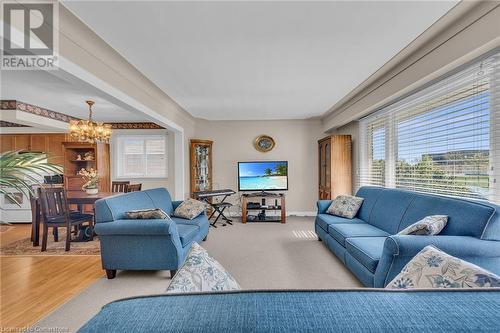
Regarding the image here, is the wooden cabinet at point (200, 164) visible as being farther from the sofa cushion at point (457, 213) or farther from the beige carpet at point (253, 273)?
the sofa cushion at point (457, 213)

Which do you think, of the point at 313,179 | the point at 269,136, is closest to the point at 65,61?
the point at 269,136

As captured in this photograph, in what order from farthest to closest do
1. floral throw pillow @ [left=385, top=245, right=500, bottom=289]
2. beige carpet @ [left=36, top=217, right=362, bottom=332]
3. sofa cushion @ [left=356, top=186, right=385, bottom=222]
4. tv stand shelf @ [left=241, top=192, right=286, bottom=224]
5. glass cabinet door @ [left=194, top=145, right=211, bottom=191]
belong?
glass cabinet door @ [left=194, top=145, right=211, bottom=191], tv stand shelf @ [left=241, top=192, right=286, bottom=224], sofa cushion @ [left=356, top=186, right=385, bottom=222], beige carpet @ [left=36, top=217, right=362, bottom=332], floral throw pillow @ [left=385, top=245, right=500, bottom=289]

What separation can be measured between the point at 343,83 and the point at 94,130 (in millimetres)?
4344

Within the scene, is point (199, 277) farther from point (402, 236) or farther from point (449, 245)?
point (449, 245)

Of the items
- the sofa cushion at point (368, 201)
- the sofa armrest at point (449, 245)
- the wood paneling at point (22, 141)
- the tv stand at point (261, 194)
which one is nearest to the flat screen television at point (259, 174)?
the tv stand at point (261, 194)

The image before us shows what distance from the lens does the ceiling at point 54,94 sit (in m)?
3.01

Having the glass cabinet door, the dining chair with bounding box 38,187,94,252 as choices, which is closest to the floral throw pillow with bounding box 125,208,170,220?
the dining chair with bounding box 38,187,94,252

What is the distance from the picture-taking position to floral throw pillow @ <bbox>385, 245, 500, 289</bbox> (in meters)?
0.95

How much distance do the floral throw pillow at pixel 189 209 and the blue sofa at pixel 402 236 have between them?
192 cm

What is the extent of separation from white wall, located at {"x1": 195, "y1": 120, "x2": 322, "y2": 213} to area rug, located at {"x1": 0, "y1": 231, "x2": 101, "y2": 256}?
2.93 meters

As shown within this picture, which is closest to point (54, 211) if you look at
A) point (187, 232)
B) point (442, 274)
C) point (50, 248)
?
point (50, 248)

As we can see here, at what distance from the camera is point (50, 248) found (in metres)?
3.57

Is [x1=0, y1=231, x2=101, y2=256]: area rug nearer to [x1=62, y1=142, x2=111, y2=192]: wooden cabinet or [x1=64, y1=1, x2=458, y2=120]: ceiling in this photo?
[x1=62, y1=142, x2=111, y2=192]: wooden cabinet

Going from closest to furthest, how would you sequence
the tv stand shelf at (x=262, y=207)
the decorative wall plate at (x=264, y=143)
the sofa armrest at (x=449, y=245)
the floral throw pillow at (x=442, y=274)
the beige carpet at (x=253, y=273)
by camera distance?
1. the floral throw pillow at (x=442, y=274)
2. the sofa armrest at (x=449, y=245)
3. the beige carpet at (x=253, y=273)
4. the tv stand shelf at (x=262, y=207)
5. the decorative wall plate at (x=264, y=143)
